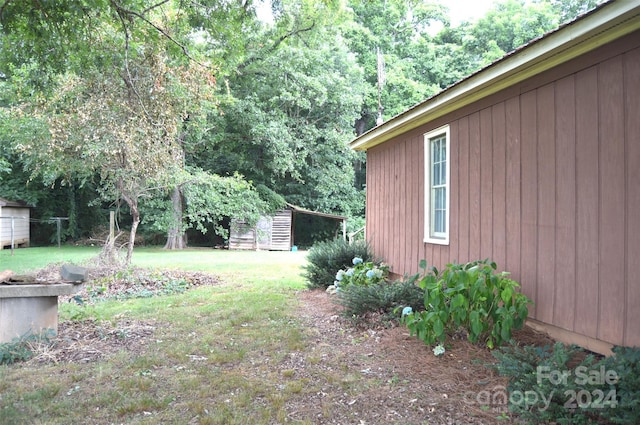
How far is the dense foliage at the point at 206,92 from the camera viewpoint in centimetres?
645

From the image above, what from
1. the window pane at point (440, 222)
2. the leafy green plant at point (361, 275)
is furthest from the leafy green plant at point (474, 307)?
the leafy green plant at point (361, 275)

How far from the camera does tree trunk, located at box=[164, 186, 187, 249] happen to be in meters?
19.0

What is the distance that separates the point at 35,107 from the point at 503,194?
34.4 feet

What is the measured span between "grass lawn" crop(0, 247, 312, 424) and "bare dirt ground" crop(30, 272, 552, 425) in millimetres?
143

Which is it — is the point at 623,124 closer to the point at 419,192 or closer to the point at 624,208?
the point at 624,208

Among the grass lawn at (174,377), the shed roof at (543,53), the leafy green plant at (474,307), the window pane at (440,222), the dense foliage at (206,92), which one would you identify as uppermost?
the dense foliage at (206,92)

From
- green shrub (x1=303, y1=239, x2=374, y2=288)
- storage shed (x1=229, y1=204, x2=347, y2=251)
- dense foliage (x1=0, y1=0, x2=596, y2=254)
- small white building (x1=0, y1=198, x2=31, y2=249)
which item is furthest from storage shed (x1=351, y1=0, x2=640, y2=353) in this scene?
small white building (x1=0, y1=198, x2=31, y2=249)

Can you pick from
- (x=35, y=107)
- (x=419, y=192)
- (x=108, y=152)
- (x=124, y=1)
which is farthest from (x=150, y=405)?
(x=35, y=107)

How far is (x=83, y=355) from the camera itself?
13.5ft

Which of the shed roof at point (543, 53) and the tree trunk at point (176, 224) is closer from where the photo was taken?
the shed roof at point (543, 53)

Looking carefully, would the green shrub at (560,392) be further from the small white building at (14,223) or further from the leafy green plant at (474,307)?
the small white building at (14,223)

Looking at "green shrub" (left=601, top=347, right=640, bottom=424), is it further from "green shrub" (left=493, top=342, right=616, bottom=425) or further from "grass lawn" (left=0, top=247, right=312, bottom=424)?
"grass lawn" (left=0, top=247, right=312, bottom=424)

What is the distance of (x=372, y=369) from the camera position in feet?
12.2

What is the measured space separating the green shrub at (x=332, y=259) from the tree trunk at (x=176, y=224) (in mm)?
12174
